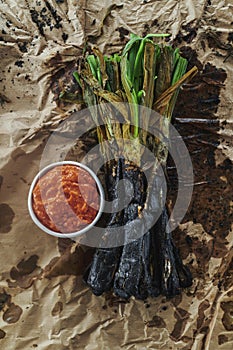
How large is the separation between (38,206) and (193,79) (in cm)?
84

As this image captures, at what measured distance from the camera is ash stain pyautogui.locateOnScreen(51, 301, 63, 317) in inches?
78.3

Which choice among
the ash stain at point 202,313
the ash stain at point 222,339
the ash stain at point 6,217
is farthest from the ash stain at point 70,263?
the ash stain at point 222,339

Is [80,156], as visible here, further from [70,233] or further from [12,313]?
[12,313]

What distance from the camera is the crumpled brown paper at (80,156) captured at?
1.99 meters

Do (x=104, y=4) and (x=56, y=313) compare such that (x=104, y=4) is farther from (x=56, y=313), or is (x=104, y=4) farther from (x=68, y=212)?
(x=56, y=313)

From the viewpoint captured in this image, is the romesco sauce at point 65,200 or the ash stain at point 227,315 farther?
the ash stain at point 227,315

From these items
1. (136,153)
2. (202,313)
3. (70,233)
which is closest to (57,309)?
(70,233)

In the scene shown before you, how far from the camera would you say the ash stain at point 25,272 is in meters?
2.01

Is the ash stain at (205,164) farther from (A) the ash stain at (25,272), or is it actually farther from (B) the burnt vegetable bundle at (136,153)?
(A) the ash stain at (25,272)

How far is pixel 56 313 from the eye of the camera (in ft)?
6.53

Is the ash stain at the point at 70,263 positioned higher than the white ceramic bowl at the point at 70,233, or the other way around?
the white ceramic bowl at the point at 70,233

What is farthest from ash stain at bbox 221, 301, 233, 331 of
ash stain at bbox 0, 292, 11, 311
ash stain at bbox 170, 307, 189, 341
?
ash stain at bbox 0, 292, 11, 311

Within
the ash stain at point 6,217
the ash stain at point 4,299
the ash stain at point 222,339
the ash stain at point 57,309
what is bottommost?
the ash stain at point 222,339

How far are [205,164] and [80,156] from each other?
0.52 metres
